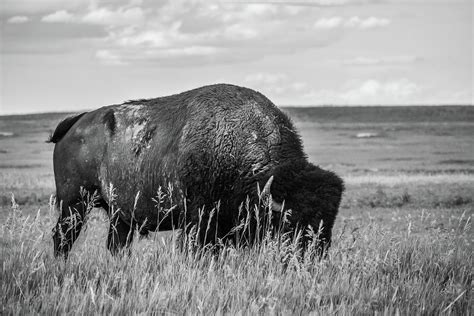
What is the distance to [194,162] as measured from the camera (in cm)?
847

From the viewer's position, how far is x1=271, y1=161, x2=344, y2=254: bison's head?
22.7ft

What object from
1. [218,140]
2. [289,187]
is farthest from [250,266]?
[218,140]

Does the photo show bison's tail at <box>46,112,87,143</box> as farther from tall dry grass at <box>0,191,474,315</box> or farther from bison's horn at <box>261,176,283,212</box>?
bison's horn at <box>261,176,283,212</box>

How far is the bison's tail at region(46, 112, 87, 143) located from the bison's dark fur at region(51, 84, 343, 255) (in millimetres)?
187

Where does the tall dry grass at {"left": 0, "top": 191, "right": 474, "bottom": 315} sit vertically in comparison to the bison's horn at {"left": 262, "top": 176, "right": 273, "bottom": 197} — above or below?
below

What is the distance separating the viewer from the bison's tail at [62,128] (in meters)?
10.3

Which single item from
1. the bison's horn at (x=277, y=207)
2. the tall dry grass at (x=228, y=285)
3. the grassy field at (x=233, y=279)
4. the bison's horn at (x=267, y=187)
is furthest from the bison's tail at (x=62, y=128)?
the bison's horn at (x=277, y=207)

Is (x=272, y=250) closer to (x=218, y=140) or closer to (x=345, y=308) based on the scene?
(x=345, y=308)

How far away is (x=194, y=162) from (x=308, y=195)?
6.42 feet

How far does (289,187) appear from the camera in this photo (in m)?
7.20

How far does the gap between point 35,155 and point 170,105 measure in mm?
51530

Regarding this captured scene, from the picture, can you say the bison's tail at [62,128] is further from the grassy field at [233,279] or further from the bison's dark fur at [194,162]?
the grassy field at [233,279]

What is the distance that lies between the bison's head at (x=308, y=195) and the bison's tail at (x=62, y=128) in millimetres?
4340

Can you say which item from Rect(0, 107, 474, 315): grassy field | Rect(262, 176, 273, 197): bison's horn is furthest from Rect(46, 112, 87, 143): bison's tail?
Rect(262, 176, 273, 197): bison's horn
